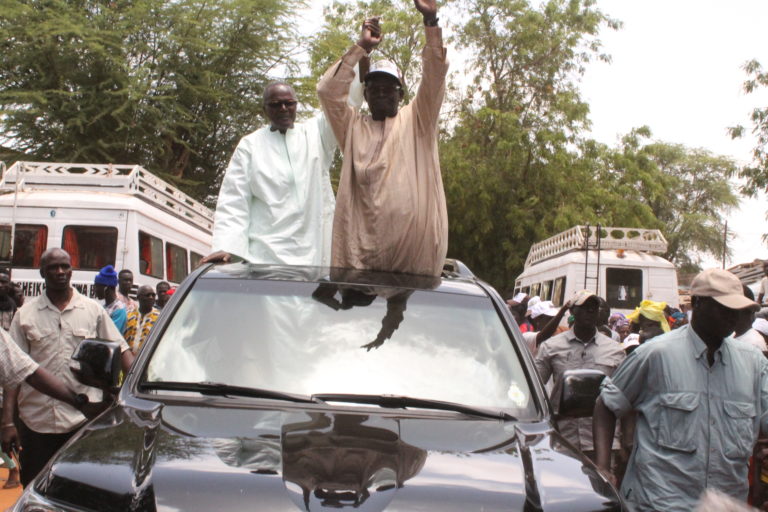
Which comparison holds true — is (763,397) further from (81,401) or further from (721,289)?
(81,401)

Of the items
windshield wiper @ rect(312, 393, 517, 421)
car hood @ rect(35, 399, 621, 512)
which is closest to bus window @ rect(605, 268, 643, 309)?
windshield wiper @ rect(312, 393, 517, 421)

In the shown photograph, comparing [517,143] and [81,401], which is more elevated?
[517,143]

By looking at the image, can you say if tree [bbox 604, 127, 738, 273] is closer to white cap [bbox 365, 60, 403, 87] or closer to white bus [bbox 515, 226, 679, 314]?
white bus [bbox 515, 226, 679, 314]

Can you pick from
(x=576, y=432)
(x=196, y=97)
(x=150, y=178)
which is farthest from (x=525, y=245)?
(x=576, y=432)

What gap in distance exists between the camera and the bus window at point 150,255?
13836 mm

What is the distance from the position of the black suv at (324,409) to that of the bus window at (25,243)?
1059cm

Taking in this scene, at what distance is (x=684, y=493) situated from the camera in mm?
3643

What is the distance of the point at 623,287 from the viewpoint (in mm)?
16516

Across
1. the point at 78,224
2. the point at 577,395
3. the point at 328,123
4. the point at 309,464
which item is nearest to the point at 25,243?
the point at 78,224

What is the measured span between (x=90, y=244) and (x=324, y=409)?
449 inches

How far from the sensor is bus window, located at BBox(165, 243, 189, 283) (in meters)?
15.1

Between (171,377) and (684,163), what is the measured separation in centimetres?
5451

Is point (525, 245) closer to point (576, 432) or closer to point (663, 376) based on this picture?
point (576, 432)

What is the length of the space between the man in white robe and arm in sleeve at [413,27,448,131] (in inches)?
17.7
